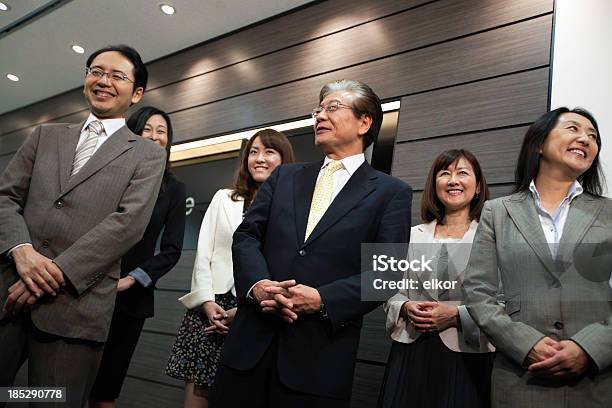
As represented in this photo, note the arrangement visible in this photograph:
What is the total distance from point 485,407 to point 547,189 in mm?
830

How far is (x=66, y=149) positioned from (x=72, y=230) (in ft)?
1.10

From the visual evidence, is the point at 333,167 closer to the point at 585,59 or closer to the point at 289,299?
the point at 289,299

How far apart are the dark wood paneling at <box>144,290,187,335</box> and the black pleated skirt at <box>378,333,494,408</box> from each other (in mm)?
2148

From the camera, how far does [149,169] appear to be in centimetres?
186

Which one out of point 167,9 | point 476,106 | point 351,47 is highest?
point 167,9

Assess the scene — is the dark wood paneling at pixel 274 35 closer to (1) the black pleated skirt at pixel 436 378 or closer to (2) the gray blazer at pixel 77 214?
(2) the gray blazer at pixel 77 214

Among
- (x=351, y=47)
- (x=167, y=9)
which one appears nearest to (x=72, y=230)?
(x=351, y=47)

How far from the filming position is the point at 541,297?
1.61m

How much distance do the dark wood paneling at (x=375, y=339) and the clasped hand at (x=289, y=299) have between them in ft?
3.92

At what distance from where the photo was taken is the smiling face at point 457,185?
2.12 metres

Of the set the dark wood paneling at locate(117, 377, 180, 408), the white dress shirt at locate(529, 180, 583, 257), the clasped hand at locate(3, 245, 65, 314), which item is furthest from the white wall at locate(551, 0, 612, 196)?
the dark wood paneling at locate(117, 377, 180, 408)

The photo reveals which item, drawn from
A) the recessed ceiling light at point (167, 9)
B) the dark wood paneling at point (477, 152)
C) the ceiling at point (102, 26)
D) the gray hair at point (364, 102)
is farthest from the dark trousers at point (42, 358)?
the recessed ceiling light at point (167, 9)

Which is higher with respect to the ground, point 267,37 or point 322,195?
point 267,37

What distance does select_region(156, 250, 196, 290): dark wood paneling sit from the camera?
3.73 m
